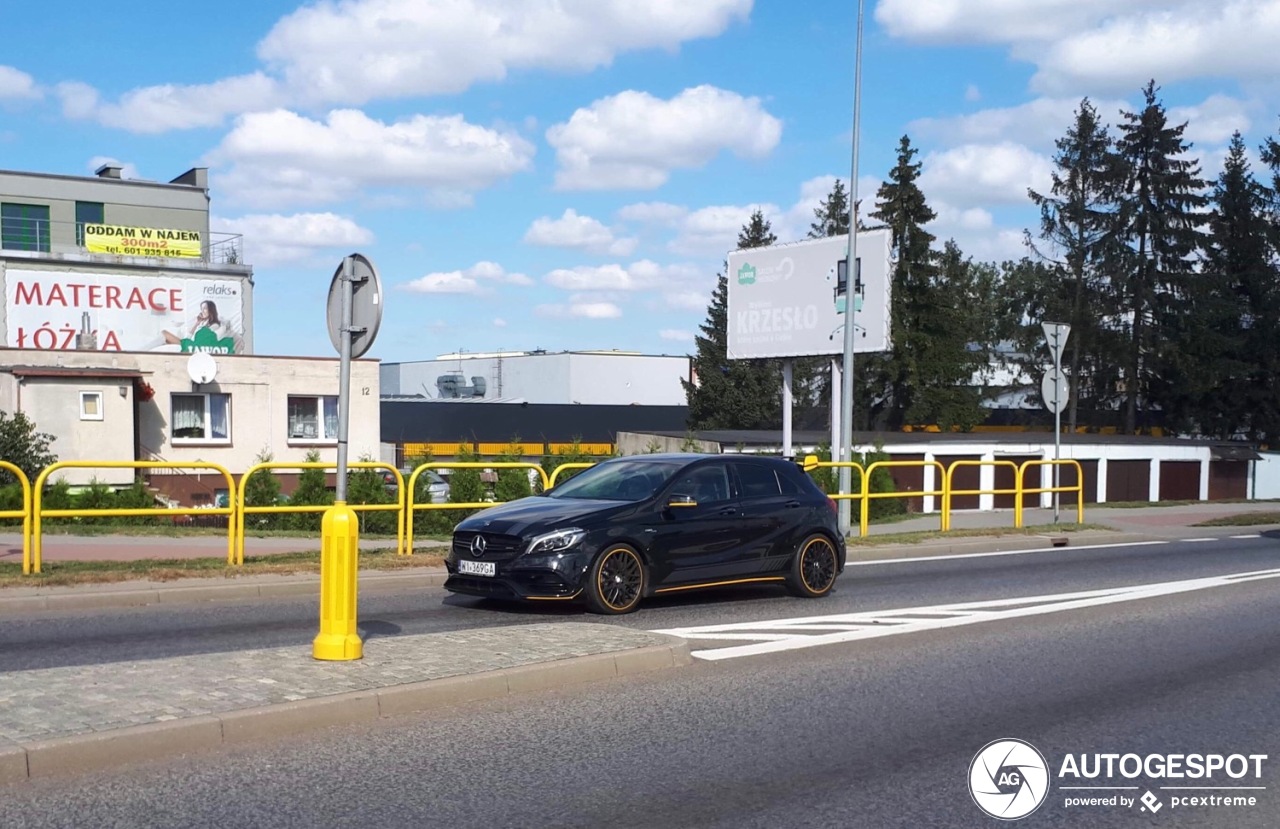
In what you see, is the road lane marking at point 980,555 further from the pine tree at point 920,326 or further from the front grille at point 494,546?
the pine tree at point 920,326

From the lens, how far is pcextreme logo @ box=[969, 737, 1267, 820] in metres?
6.14

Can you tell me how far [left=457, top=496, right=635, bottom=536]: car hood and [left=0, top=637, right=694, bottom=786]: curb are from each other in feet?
9.48

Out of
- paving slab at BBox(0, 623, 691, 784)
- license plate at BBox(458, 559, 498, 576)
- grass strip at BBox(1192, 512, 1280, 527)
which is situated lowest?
grass strip at BBox(1192, 512, 1280, 527)

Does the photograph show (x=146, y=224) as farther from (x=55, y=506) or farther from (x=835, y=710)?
(x=835, y=710)

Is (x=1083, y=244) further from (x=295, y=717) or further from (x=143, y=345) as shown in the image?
(x=295, y=717)

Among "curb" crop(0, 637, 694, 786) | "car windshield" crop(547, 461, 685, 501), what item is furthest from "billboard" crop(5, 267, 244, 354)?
"curb" crop(0, 637, 694, 786)

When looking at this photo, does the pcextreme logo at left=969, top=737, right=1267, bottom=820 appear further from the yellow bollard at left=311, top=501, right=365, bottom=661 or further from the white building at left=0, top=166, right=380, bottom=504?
the white building at left=0, top=166, right=380, bottom=504

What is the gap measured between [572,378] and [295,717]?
81703 millimetres

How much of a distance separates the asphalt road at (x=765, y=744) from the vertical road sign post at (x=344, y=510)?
126 cm

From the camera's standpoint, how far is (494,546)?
12008 millimetres

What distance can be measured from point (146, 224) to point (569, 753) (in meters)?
57.9

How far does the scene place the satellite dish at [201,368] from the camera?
3966 cm

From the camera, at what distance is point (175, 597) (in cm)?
1269

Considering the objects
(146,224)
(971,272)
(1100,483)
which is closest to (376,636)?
(1100,483)
